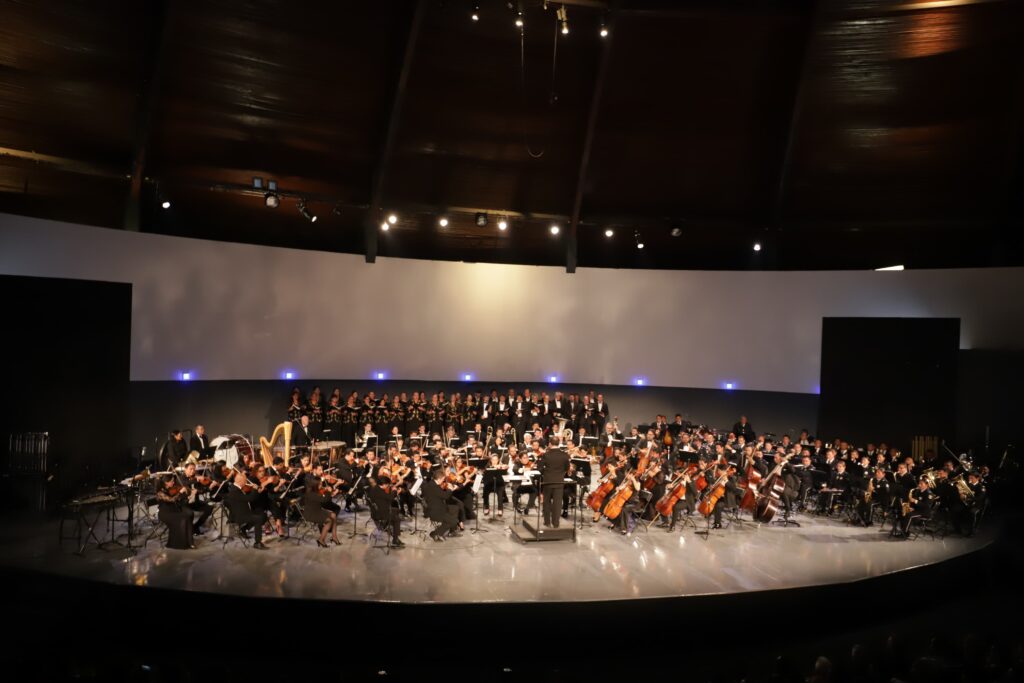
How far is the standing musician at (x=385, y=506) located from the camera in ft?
31.8

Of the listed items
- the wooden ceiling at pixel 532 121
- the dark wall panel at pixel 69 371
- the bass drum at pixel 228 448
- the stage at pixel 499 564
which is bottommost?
the stage at pixel 499 564

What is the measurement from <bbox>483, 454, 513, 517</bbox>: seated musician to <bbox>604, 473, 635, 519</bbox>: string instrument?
69.4 inches

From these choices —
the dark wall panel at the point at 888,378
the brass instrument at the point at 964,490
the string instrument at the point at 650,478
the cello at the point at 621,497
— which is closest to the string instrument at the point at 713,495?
the string instrument at the point at 650,478

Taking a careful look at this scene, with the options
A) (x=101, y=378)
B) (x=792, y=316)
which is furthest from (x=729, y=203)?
A: (x=101, y=378)

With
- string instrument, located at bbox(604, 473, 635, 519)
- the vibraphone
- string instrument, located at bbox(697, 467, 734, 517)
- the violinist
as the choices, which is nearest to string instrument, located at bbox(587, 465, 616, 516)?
string instrument, located at bbox(604, 473, 635, 519)

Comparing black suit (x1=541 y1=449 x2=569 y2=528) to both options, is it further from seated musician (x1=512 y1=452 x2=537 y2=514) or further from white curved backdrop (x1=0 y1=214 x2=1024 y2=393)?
white curved backdrop (x1=0 y1=214 x2=1024 y2=393)

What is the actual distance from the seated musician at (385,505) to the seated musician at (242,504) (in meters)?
1.53

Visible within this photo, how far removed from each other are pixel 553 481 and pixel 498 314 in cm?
866

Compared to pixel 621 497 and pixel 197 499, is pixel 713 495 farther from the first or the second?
pixel 197 499

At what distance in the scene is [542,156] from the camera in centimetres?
1644

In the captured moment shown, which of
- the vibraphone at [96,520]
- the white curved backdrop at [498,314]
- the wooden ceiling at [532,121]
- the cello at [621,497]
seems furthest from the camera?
the white curved backdrop at [498,314]

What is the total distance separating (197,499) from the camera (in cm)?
992

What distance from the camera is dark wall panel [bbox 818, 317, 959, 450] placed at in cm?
1477

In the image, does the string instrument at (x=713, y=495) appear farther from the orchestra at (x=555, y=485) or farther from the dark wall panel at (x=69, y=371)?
the dark wall panel at (x=69, y=371)
